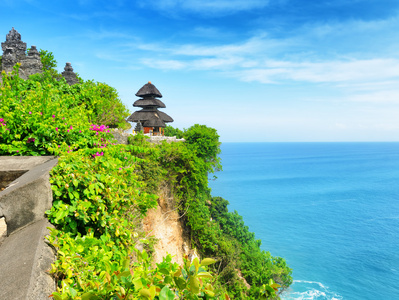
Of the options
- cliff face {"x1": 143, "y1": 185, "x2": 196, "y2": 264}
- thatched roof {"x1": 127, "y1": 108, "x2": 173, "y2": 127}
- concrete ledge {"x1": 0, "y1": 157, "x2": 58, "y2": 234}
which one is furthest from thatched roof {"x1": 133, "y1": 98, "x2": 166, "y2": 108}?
concrete ledge {"x1": 0, "y1": 157, "x2": 58, "y2": 234}

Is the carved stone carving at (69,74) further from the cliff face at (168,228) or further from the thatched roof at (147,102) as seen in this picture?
the cliff face at (168,228)

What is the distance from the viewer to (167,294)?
4.69 ft

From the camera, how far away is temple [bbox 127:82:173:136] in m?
21.8

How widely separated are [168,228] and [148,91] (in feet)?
44.6

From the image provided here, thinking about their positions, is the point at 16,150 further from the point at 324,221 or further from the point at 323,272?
the point at 324,221

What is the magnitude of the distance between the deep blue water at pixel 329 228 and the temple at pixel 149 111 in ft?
93.0

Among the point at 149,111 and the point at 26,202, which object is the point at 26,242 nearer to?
the point at 26,202

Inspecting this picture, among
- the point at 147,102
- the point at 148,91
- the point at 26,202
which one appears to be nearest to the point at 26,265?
the point at 26,202

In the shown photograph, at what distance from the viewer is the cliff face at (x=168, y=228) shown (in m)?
12.6

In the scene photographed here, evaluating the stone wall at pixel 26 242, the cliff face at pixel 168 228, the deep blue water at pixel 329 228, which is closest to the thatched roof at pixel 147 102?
the cliff face at pixel 168 228

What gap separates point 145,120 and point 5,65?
407 inches

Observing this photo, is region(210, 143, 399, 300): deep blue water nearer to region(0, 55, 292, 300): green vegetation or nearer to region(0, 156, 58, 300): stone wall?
region(0, 55, 292, 300): green vegetation

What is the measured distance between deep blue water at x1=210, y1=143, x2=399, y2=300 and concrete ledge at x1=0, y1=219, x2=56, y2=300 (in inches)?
1454

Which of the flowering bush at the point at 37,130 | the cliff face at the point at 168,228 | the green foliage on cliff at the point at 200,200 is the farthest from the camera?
the green foliage on cliff at the point at 200,200
